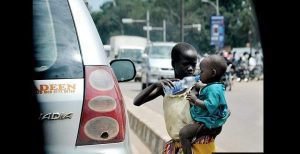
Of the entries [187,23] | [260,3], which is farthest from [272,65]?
[187,23]

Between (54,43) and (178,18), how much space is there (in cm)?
10004

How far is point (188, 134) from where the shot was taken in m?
3.90

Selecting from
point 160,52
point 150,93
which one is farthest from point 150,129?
point 160,52

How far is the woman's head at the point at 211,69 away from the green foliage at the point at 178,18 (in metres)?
55.7

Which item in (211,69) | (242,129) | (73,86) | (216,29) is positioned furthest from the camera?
(216,29)

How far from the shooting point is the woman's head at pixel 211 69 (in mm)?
3951

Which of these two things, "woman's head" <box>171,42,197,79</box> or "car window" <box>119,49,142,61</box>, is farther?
"car window" <box>119,49,142,61</box>

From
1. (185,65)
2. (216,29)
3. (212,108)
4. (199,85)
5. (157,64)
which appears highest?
(185,65)

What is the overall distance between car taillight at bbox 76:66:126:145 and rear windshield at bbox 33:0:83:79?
0.09m

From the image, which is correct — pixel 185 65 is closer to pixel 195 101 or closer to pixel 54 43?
pixel 195 101

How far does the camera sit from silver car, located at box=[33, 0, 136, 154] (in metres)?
3.03

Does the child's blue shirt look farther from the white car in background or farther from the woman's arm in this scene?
the white car in background

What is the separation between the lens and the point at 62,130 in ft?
9.98

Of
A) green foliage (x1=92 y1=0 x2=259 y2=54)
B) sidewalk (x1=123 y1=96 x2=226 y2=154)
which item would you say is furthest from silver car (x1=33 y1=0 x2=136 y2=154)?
green foliage (x1=92 y1=0 x2=259 y2=54)
